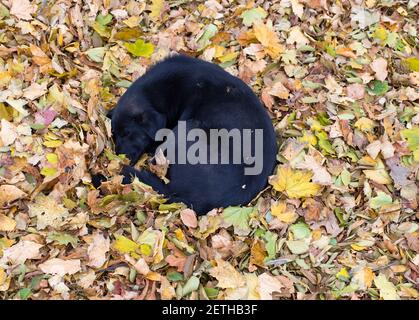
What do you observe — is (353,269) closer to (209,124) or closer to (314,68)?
(209,124)

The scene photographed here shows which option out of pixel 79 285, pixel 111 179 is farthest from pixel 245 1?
pixel 79 285

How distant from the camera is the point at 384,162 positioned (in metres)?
3.62

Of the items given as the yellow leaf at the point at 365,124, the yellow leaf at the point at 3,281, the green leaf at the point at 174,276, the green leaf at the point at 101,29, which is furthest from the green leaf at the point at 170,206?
the green leaf at the point at 101,29

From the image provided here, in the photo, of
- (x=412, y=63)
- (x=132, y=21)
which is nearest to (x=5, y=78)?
(x=132, y=21)

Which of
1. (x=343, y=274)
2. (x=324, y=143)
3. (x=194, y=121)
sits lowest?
(x=343, y=274)

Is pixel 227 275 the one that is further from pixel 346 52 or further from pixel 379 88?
pixel 346 52

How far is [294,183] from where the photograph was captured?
133 inches

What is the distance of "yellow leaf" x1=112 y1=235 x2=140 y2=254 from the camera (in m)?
2.94

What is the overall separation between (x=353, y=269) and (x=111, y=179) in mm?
1580

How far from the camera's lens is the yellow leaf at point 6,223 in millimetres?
2957

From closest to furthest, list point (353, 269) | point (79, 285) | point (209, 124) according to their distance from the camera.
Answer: point (79, 285), point (353, 269), point (209, 124)

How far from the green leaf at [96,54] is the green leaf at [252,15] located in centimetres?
128

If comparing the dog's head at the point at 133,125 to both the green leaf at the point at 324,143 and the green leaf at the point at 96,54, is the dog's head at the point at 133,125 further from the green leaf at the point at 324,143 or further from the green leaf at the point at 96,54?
the green leaf at the point at 324,143

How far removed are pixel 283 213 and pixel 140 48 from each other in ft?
6.34
